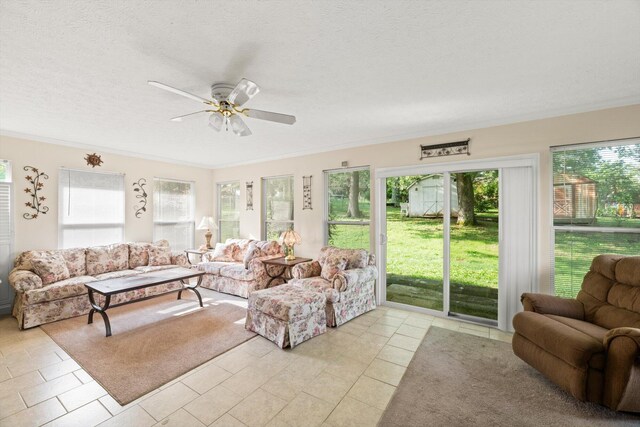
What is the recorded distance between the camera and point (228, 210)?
6535 mm

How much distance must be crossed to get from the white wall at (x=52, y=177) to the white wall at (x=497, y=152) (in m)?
2.59

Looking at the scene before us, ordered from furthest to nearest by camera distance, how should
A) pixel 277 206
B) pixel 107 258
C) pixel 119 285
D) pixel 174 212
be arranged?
pixel 174 212 < pixel 277 206 < pixel 107 258 < pixel 119 285

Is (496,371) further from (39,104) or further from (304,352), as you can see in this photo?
(39,104)

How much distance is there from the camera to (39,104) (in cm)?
289

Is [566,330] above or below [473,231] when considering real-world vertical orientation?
below

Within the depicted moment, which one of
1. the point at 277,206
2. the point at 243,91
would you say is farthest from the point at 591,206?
the point at 277,206

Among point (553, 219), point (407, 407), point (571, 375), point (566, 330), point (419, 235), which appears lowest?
point (407, 407)

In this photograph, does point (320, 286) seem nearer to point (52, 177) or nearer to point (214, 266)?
point (214, 266)

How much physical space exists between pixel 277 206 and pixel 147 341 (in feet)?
10.5

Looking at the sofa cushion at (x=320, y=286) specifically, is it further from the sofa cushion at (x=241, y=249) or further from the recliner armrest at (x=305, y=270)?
the sofa cushion at (x=241, y=249)

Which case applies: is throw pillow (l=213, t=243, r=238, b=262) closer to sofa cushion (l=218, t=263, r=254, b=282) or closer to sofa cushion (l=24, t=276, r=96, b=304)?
sofa cushion (l=218, t=263, r=254, b=282)

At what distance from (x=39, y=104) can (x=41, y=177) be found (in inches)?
75.3

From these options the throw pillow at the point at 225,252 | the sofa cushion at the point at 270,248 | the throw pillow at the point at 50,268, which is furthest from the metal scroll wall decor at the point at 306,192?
the throw pillow at the point at 50,268

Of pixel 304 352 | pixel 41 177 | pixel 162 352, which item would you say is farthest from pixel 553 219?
pixel 41 177
